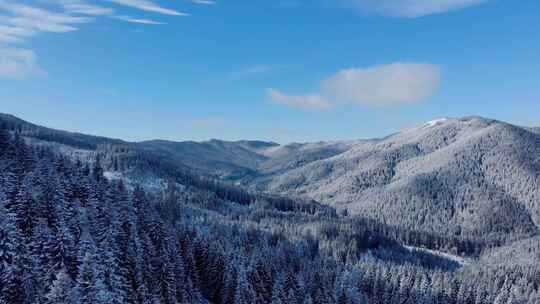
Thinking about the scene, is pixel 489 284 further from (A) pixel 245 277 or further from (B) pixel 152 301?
(B) pixel 152 301

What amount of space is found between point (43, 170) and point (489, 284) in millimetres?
188322

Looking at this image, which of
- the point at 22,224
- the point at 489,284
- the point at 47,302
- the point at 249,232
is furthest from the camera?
the point at 249,232

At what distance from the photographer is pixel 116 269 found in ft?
189

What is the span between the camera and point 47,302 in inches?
1742

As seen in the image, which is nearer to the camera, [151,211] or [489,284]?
[151,211]

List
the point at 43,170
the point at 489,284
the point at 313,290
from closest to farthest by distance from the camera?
1. the point at 43,170
2. the point at 313,290
3. the point at 489,284

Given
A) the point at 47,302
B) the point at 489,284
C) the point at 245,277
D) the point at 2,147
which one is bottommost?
the point at 489,284

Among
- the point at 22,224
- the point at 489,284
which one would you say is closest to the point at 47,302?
the point at 22,224

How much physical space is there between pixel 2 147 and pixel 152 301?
5926 centimetres

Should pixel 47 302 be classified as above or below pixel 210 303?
above

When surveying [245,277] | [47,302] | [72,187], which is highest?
[72,187]

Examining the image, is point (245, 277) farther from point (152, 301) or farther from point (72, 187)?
point (72, 187)

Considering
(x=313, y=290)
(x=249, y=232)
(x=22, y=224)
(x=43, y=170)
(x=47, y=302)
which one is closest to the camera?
(x=47, y=302)

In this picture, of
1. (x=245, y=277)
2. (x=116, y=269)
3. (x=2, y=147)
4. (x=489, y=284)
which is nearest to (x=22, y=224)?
(x=116, y=269)
